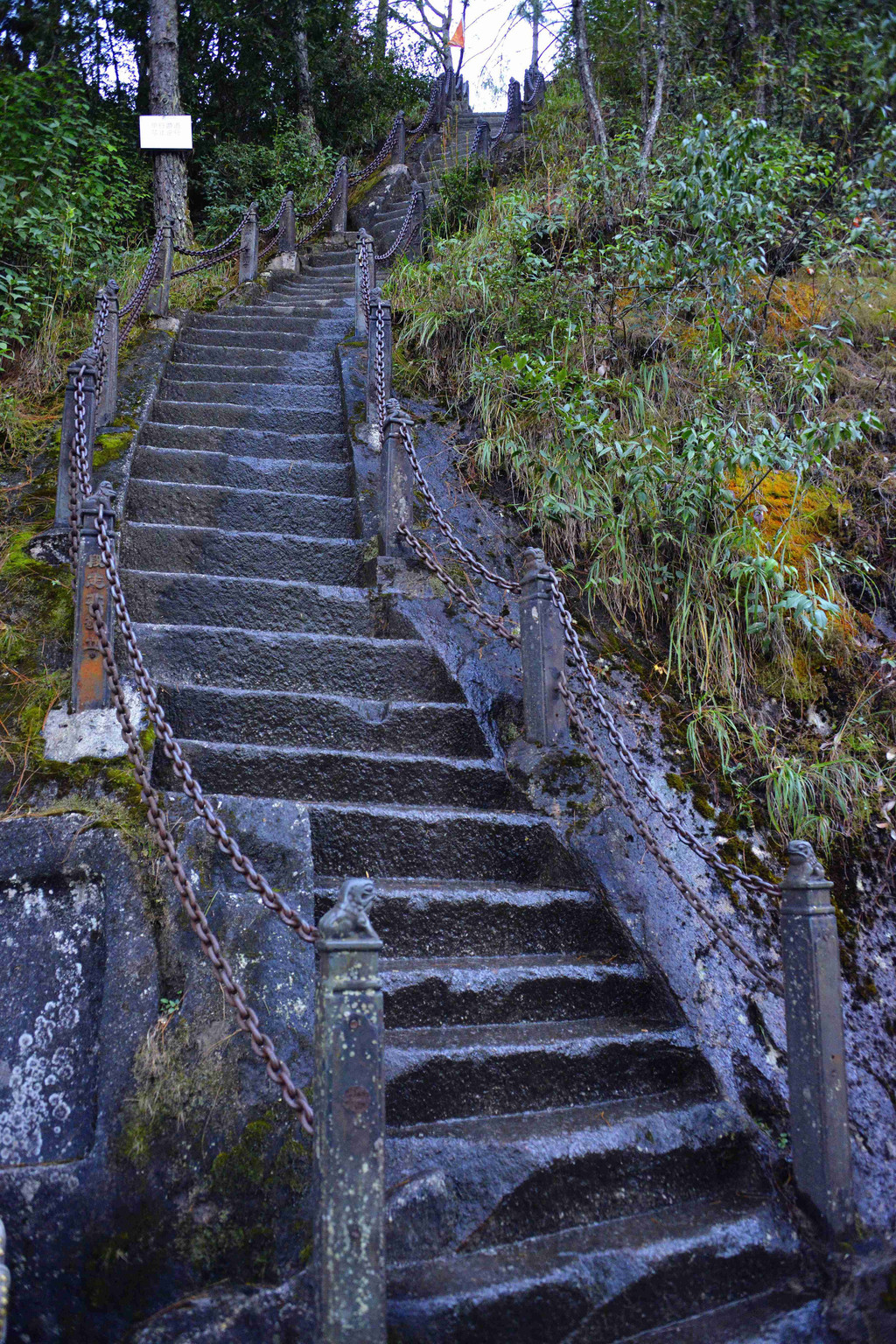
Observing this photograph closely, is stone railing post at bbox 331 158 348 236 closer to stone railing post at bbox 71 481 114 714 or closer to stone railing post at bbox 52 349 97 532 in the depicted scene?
stone railing post at bbox 52 349 97 532

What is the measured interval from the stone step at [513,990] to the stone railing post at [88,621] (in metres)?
1.63

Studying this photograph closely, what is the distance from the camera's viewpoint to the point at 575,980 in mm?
3545

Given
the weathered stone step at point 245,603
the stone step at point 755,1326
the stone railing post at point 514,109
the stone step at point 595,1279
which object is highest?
the stone railing post at point 514,109

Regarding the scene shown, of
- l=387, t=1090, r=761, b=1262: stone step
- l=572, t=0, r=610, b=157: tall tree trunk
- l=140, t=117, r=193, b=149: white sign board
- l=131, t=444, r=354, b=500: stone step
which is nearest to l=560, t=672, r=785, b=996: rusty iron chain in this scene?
l=387, t=1090, r=761, b=1262: stone step

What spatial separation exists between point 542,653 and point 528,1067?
75.3 inches

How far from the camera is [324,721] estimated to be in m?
4.42

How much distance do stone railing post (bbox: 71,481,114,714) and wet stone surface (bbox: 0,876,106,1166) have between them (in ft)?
2.71

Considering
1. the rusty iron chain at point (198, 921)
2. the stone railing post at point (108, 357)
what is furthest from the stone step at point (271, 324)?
the rusty iron chain at point (198, 921)

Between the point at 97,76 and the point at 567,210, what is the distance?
1060 cm

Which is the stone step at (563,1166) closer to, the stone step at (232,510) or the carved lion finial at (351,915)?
the carved lion finial at (351,915)

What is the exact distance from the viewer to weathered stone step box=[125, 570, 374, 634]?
4992mm

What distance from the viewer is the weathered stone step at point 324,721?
14.1 feet

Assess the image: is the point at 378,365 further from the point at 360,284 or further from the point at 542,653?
the point at 542,653

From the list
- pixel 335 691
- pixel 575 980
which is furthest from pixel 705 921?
pixel 335 691
